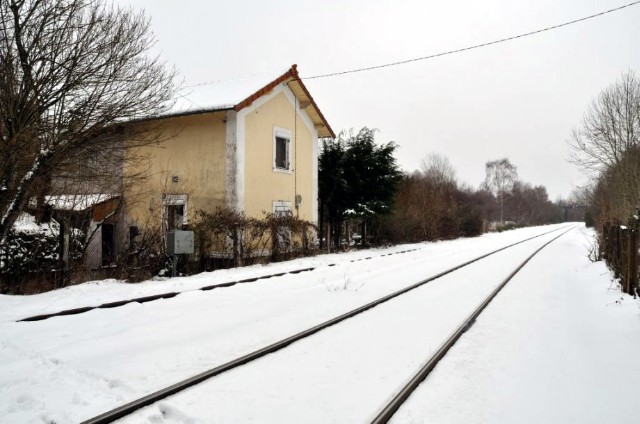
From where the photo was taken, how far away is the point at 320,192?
22375 mm

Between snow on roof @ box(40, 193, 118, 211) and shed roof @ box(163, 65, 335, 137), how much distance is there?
4302 mm

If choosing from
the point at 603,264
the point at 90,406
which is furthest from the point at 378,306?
the point at 603,264

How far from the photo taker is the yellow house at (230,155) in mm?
16625

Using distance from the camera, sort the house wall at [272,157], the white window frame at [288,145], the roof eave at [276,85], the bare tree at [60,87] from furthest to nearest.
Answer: the white window frame at [288,145], the house wall at [272,157], the roof eave at [276,85], the bare tree at [60,87]

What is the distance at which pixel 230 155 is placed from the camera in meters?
16.6

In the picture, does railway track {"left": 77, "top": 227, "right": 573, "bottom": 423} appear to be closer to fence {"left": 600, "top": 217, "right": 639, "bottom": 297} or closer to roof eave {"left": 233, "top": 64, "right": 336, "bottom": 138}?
fence {"left": 600, "top": 217, "right": 639, "bottom": 297}

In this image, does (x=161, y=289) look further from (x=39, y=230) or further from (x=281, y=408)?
(x=281, y=408)

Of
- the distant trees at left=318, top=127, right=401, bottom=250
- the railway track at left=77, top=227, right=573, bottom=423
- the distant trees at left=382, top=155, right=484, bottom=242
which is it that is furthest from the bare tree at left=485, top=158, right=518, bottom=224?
the railway track at left=77, top=227, right=573, bottom=423

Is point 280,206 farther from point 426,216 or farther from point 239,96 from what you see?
point 426,216

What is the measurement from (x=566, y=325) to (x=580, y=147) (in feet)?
63.3

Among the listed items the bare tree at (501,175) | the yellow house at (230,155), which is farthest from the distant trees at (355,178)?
the bare tree at (501,175)

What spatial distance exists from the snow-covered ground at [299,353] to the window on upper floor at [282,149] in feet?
33.1

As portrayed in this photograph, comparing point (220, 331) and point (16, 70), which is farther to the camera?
point (16, 70)

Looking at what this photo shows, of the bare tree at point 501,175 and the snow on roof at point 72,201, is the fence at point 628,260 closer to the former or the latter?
the snow on roof at point 72,201
